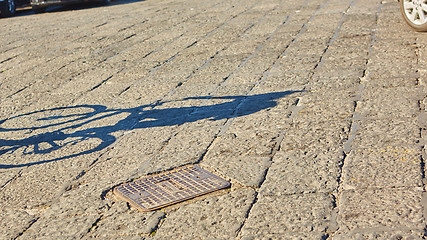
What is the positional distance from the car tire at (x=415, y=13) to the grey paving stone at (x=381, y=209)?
465cm

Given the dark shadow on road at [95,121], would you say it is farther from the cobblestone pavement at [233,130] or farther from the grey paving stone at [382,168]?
the grey paving stone at [382,168]

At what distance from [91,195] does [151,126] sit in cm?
140

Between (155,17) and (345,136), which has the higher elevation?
(345,136)

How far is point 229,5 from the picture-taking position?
1319 cm

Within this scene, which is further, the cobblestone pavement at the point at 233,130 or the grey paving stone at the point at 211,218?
the cobblestone pavement at the point at 233,130

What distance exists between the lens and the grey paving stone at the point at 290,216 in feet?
10.3

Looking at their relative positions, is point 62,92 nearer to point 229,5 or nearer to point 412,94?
point 412,94

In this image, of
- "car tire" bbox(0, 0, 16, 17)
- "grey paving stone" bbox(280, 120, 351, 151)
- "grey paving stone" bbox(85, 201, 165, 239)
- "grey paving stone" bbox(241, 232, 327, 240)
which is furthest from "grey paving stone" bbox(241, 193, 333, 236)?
"car tire" bbox(0, 0, 16, 17)

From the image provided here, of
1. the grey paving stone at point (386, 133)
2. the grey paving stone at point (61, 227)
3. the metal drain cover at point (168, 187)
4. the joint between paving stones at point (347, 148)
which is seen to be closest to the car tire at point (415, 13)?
the joint between paving stones at point (347, 148)

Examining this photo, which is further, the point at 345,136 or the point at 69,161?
the point at 69,161

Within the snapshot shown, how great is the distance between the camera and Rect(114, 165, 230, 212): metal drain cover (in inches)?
147

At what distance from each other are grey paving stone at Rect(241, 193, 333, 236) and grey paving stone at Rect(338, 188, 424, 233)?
0.11 meters

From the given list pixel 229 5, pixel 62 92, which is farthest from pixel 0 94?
pixel 229 5

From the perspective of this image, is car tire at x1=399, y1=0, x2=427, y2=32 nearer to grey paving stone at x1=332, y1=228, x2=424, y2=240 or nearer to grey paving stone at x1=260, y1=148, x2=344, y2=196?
grey paving stone at x1=260, y1=148, x2=344, y2=196
